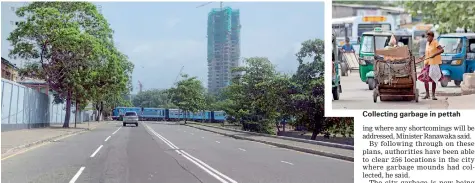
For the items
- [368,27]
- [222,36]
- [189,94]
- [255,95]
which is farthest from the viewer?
[189,94]

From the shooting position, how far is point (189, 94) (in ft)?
196

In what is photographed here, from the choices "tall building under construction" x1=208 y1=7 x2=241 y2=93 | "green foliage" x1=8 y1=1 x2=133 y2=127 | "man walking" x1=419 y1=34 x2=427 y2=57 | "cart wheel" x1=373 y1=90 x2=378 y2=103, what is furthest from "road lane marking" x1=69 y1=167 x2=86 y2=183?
"green foliage" x1=8 y1=1 x2=133 y2=127

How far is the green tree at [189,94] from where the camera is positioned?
5731 centimetres

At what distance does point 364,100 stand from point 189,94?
47.4 m

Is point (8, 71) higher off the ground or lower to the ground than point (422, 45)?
higher

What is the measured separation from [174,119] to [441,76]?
229 ft

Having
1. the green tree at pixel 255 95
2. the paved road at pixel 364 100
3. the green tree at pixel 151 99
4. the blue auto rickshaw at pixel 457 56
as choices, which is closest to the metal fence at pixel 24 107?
the green tree at pixel 255 95

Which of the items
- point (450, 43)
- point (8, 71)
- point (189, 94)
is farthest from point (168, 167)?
point (189, 94)

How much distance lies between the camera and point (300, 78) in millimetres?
26531

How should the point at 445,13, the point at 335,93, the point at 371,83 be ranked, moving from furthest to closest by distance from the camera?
the point at 335,93, the point at 371,83, the point at 445,13

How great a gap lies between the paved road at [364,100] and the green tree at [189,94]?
41063mm

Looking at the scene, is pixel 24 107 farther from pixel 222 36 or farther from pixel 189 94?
pixel 189 94

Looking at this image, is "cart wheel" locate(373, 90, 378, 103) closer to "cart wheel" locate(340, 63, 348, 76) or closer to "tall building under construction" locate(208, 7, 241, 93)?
"cart wheel" locate(340, 63, 348, 76)

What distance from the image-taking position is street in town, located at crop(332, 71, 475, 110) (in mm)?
12391
